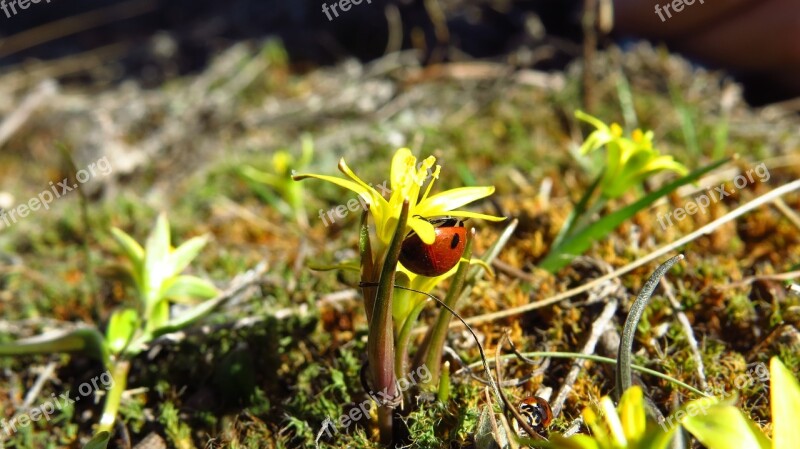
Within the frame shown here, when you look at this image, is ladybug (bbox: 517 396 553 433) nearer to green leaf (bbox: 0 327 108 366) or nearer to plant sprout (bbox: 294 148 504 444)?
plant sprout (bbox: 294 148 504 444)

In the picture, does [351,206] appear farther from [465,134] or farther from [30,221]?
[30,221]

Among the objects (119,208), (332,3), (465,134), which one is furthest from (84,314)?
(332,3)

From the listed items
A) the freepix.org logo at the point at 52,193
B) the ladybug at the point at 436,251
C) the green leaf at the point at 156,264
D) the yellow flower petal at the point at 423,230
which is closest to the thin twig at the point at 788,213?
the ladybug at the point at 436,251

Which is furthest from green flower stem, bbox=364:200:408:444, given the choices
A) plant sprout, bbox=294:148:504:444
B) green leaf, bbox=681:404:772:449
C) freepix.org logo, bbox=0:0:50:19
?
freepix.org logo, bbox=0:0:50:19

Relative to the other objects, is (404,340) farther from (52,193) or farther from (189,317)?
(52,193)

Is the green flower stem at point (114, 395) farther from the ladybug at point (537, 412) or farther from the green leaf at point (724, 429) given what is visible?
the green leaf at point (724, 429)
